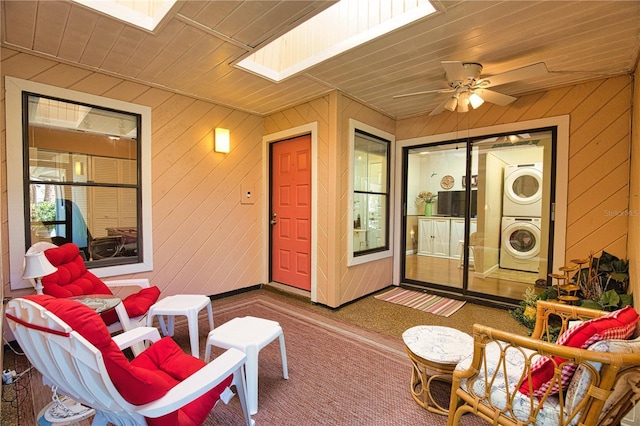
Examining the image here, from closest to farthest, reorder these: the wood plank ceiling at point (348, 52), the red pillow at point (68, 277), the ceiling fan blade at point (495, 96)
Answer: the wood plank ceiling at point (348, 52) → the red pillow at point (68, 277) → the ceiling fan blade at point (495, 96)

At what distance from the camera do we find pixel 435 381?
6.88 feet

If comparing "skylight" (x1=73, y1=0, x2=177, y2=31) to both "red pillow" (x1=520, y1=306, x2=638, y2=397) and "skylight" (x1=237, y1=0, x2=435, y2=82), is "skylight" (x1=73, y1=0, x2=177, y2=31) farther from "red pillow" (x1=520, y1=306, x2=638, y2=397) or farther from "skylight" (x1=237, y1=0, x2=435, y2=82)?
"red pillow" (x1=520, y1=306, x2=638, y2=397)

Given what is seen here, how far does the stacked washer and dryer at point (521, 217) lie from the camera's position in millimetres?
3697

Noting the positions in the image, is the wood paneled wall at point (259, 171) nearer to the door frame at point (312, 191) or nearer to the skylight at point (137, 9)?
the door frame at point (312, 191)

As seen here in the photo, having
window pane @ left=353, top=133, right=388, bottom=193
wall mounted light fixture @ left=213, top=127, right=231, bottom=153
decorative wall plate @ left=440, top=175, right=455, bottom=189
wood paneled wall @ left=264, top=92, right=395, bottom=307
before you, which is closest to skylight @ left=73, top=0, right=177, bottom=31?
wall mounted light fixture @ left=213, top=127, right=231, bottom=153

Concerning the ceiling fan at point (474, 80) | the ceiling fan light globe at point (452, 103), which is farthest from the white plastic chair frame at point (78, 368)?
the ceiling fan light globe at point (452, 103)

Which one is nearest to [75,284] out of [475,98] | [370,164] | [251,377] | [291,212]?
[251,377]

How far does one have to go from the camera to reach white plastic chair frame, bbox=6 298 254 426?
99cm

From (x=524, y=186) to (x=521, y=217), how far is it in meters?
0.41

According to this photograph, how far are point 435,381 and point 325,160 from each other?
2421mm

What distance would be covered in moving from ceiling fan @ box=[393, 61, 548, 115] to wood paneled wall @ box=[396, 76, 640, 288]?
2.73ft

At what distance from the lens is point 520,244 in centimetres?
402

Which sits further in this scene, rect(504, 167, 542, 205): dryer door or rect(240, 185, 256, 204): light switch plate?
rect(240, 185, 256, 204): light switch plate

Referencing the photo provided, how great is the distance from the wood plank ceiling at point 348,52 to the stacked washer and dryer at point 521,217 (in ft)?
3.58
